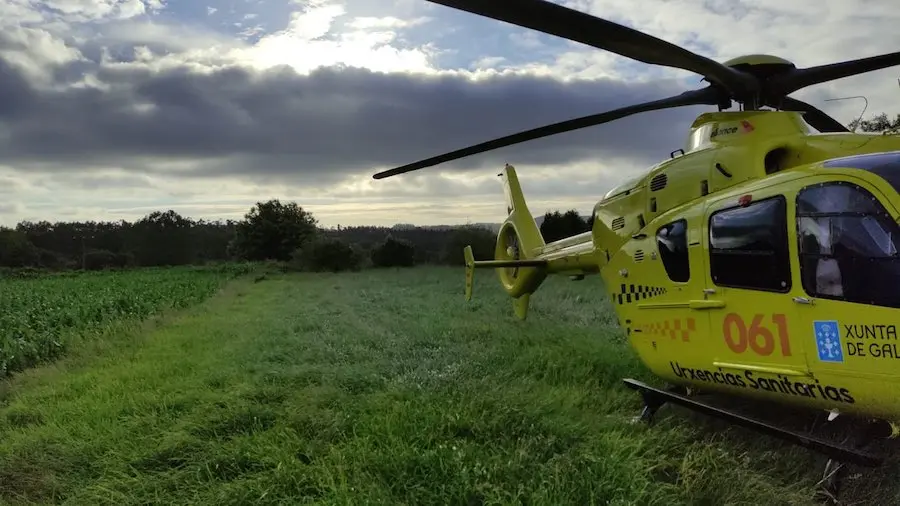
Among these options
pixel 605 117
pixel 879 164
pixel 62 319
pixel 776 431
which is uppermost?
pixel 605 117

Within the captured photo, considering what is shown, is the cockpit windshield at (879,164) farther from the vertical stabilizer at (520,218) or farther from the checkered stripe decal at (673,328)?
the vertical stabilizer at (520,218)

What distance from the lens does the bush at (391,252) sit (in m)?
36.2

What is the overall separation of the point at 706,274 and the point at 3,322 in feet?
50.0

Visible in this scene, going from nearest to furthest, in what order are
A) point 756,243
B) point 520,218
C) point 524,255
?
point 756,243, point 524,255, point 520,218

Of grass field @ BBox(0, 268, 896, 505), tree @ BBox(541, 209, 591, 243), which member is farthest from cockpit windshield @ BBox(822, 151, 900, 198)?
tree @ BBox(541, 209, 591, 243)

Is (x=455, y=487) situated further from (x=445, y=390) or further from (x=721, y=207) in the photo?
(x=721, y=207)

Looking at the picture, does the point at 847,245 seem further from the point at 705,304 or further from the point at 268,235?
the point at 268,235

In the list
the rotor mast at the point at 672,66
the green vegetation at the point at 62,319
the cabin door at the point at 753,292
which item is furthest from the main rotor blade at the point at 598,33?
the green vegetation at the point at 62,319

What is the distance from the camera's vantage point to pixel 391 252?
1448 inches

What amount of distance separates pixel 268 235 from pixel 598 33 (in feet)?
164

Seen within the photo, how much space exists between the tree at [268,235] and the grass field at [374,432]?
4063cm

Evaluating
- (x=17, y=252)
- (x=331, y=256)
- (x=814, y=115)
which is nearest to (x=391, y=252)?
(x=331, y=256)

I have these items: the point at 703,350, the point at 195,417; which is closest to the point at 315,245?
the point at 195,417

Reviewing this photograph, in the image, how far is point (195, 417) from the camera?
6301 millimetres
